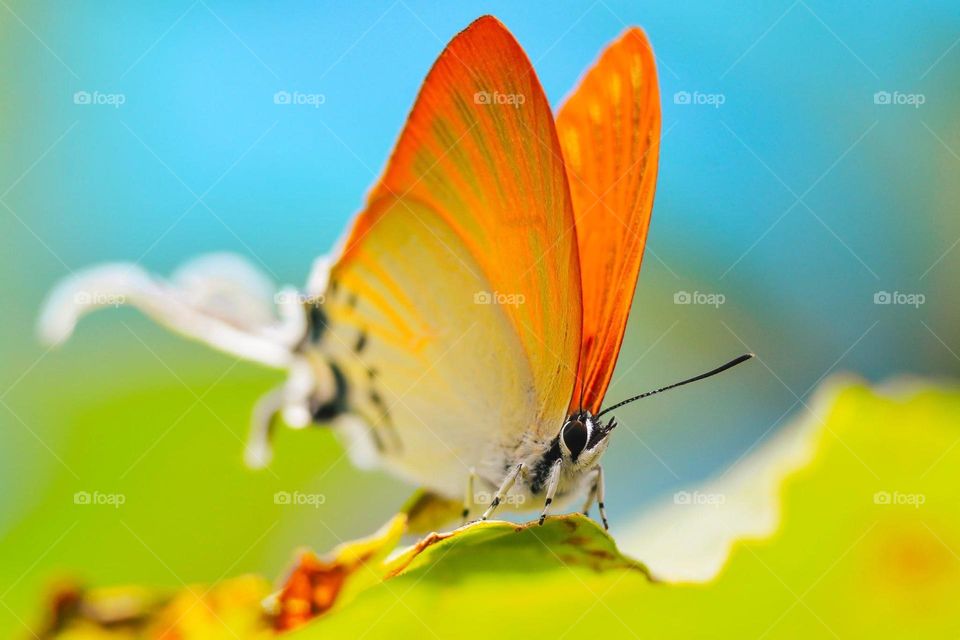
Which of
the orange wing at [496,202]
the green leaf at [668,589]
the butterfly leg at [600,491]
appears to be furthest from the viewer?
the butterfly leg at [600,491]

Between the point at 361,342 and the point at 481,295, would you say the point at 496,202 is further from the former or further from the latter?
the point at 361,342

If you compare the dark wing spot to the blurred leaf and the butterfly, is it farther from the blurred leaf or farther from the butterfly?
the blurred leaf

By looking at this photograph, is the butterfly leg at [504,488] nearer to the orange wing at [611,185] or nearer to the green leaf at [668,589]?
the orange wing at [611,185]

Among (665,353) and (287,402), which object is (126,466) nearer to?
(287,402)

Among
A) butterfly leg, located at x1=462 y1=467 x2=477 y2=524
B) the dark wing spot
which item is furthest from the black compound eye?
the dark wing spot

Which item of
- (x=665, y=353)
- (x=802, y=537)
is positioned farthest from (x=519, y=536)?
(x=665, y=353)

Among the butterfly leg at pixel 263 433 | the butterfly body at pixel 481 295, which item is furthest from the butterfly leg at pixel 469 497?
the butterfly leg at pixel 263 433

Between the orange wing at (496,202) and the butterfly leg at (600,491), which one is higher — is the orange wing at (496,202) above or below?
above
